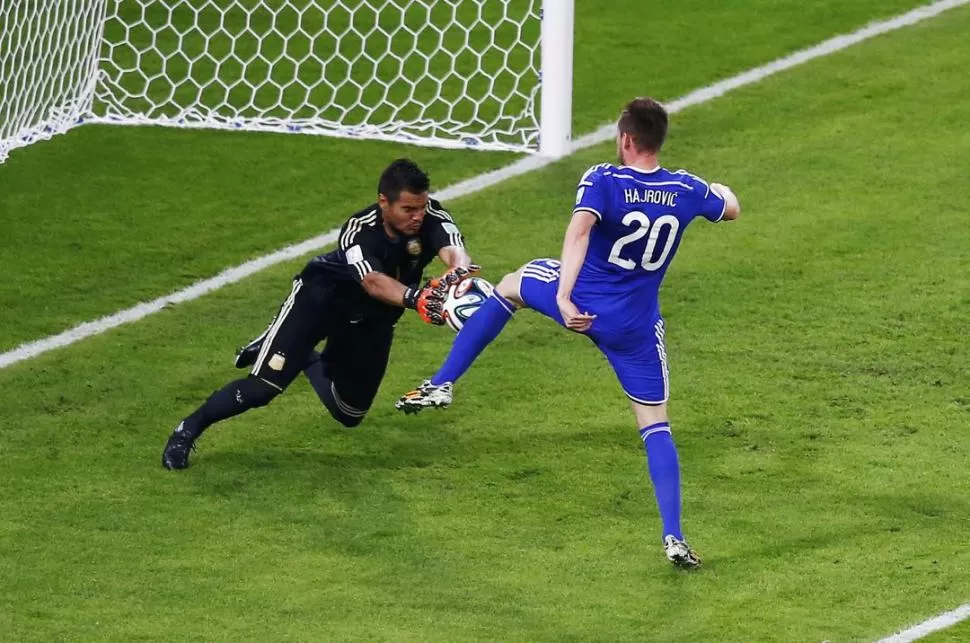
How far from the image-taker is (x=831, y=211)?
1129cm

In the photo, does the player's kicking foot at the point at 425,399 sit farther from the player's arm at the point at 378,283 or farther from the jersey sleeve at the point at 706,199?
the jersey sleeve at the point at 706,199

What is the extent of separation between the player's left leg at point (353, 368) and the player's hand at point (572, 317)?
4.97 feet

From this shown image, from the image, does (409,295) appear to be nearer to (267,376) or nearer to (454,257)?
(454,257)

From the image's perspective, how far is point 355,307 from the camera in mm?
8453

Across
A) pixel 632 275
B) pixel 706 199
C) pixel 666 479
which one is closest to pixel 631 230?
pixel 632 275

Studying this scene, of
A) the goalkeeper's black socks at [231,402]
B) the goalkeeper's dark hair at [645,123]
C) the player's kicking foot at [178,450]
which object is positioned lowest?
the player's kicking foot at [178,450]

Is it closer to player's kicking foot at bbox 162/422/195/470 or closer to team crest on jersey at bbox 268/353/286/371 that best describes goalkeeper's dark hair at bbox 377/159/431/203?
team crest on jersey at bbox 268/353/286/371

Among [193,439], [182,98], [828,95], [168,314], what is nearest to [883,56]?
[828,95]

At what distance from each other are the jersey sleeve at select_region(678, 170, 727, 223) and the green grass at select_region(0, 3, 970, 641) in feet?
4.31

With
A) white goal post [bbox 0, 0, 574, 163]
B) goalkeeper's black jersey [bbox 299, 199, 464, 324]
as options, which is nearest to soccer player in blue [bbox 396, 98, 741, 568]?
goalkeeper's black jersey [bbox 299, 199, 464, 324]

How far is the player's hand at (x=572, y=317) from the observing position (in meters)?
7.27

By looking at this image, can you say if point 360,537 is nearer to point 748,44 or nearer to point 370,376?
point 370,376

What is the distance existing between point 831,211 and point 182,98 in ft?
14.9

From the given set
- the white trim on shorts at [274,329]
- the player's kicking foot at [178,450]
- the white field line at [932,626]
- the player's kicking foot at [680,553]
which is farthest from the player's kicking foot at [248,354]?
the white field line at [932,626]
